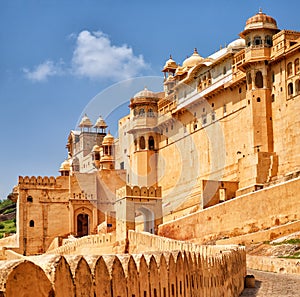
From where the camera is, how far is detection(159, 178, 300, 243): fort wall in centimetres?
2722

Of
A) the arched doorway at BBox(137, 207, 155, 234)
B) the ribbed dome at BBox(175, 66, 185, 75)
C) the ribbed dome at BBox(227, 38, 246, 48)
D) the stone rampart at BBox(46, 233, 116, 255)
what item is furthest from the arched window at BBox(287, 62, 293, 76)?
the ribbed dome at BBox(175, 66, 185, 75)

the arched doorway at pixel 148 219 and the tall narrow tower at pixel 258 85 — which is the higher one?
the tall narrow tower at pixel 258 85

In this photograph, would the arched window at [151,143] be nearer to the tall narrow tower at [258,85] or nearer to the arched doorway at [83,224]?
the arched doorway at [83,224]

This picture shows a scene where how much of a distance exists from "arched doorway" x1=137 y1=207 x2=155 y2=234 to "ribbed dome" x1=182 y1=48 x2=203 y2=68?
53.4 feet

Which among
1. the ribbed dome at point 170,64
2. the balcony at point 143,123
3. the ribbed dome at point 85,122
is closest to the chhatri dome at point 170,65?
the ribbed dome at point 170,64

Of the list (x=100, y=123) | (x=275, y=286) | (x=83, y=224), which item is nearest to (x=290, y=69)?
(x=83, y=224)

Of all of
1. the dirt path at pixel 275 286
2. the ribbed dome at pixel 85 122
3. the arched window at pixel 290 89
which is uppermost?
the ribbed dome at pixel 85 122

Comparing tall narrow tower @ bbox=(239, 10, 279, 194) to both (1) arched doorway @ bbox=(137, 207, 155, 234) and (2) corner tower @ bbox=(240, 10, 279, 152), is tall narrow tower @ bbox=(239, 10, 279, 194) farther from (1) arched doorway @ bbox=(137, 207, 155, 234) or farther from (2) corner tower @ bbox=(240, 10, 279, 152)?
(1) arched doorway @ bbox=(137, 207, 155, 234)

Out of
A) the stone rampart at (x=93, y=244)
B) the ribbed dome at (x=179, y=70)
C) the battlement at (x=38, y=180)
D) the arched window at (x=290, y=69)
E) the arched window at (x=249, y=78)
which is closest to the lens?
the stone rampart at (x=93, y=244)

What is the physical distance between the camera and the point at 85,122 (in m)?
61.2

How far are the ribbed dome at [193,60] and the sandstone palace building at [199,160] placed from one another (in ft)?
0.30

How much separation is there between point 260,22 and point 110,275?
30.7m

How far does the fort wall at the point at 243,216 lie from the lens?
89.3 feet

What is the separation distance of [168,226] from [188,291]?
2613 cm
